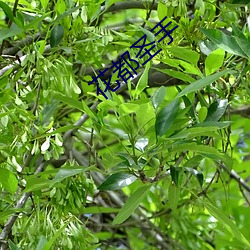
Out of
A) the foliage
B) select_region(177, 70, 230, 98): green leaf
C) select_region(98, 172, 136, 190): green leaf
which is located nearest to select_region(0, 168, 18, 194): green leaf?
the foliage

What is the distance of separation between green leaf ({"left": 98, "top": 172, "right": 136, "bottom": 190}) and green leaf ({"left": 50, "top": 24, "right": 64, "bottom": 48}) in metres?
0.18

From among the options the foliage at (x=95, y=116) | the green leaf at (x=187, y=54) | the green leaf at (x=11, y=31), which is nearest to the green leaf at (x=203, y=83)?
the foliage at (x=95, y=116)

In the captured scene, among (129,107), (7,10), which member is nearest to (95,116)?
(129,107)

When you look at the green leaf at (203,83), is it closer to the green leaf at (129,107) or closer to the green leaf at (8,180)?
the green leaf at (129,107)

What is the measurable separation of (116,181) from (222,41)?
0.21 meters

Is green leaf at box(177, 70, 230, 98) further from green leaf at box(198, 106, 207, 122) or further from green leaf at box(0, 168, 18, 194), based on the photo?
green leaf at box(0, 168, 18, 194)

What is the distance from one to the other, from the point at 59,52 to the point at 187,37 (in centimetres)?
18

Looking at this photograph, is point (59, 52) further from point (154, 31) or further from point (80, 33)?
point (154, 31)

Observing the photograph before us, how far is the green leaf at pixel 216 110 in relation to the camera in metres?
0.83

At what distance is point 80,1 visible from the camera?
0.83 metres

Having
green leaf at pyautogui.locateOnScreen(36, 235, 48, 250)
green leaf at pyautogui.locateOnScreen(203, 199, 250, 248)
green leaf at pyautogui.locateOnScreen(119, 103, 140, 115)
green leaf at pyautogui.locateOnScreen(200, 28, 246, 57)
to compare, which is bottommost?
green leaf at pyautogui.locateOnScreen(203, 199, 250, 248)

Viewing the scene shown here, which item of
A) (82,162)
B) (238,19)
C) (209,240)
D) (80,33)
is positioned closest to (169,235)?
(209,240)

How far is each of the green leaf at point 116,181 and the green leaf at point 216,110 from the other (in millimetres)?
128

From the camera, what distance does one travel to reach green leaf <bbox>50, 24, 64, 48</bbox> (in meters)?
0.83
